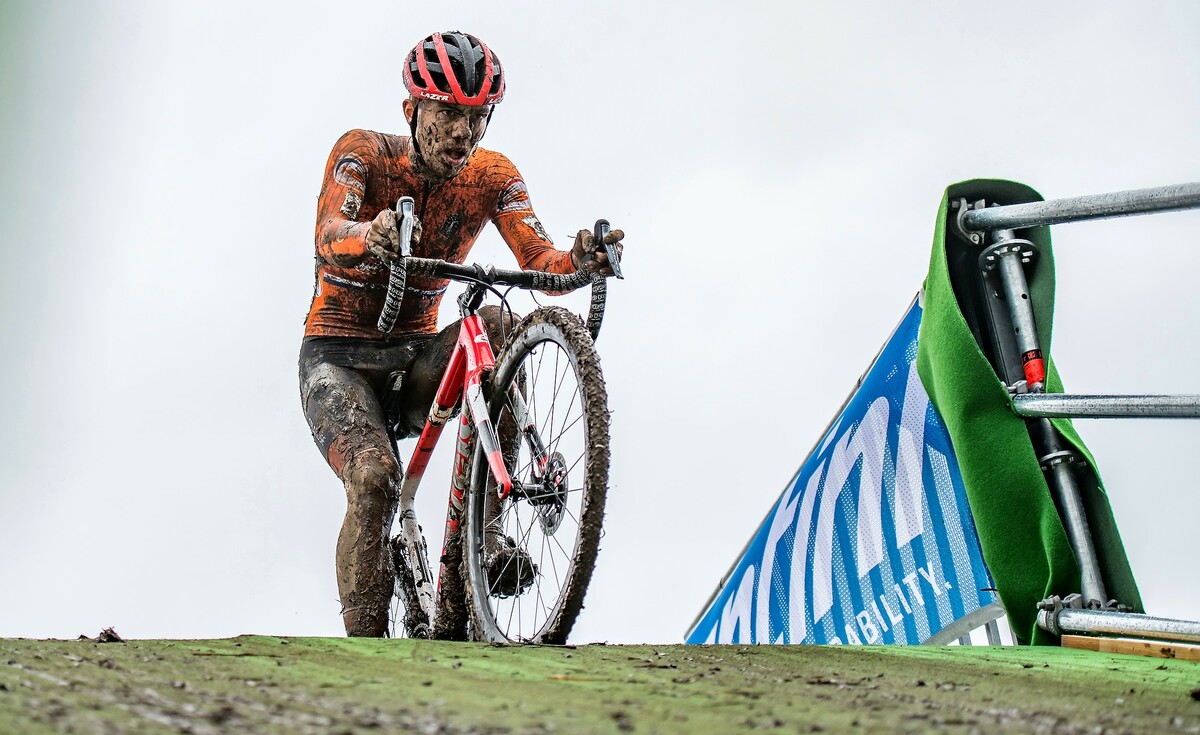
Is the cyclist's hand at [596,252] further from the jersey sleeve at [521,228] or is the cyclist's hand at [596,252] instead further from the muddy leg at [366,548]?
the muddy leg at [366,548]

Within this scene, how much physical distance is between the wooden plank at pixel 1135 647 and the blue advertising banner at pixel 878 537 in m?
0.93

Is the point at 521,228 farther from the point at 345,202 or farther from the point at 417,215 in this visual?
the point at 345,202

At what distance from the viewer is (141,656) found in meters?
2.16

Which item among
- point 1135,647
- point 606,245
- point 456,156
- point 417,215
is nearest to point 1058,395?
point 1135,647

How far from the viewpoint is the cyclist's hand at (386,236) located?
3357 millimetres

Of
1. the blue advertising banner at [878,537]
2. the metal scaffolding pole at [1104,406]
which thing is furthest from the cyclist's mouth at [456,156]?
the metal scaffolding pole at [1104,406]

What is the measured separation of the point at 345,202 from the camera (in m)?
3.89

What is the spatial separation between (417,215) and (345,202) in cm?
33

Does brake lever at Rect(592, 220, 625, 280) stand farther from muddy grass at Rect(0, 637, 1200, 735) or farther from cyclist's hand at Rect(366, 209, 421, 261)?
muddy grass at Rect(0, 637, 1200, 735)

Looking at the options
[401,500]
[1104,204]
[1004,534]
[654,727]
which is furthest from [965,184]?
[654,727]

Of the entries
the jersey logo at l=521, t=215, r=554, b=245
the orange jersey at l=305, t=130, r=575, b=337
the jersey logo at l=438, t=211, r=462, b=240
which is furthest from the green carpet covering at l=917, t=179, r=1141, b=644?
the jersey logo at l=438, t=211, r=462, b=240

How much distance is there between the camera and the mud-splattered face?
3951mm

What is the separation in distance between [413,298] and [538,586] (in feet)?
4.10

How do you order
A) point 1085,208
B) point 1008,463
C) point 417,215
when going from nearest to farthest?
point 1085,208
point 1008,463
point 417,215
